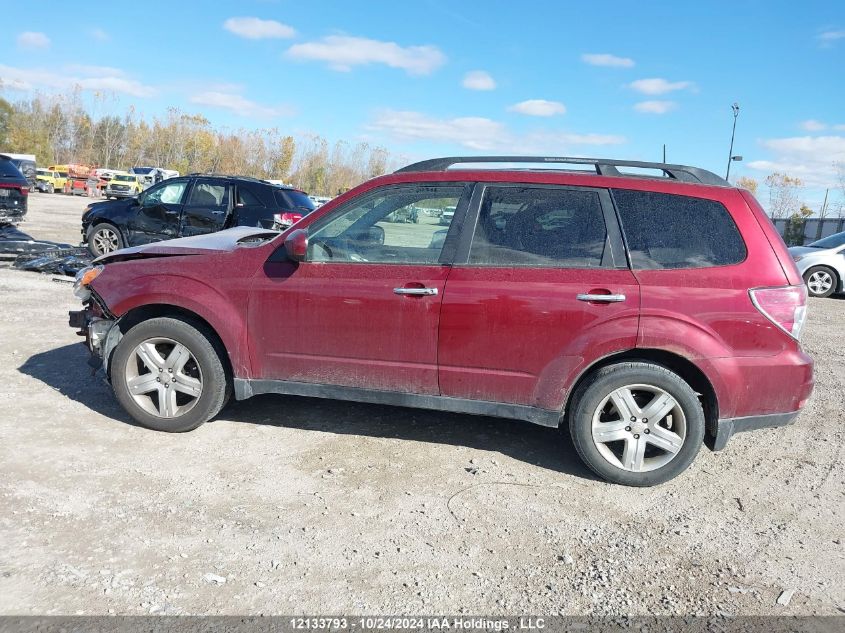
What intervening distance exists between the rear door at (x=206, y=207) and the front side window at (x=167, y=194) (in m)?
0.25

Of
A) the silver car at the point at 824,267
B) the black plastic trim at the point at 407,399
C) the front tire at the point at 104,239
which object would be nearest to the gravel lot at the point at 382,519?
the black plastic trim at the point at 407,399

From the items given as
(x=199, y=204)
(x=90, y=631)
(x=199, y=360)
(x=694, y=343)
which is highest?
(x=199, y=204)

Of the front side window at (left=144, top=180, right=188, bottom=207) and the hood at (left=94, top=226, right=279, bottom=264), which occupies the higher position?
the front side window at (left=144, top=180, right=188, bottom=207)

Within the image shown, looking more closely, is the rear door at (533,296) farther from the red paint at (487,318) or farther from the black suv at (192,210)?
the black suv at (192,210)

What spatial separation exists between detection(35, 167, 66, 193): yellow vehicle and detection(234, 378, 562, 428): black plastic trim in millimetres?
52570

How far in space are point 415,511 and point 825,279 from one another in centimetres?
1367

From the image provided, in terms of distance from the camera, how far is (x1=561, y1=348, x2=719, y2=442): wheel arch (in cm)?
396

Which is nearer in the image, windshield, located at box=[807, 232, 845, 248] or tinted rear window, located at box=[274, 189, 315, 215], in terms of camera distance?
tinted rear window, located at box=[274, 189, 315, 215]

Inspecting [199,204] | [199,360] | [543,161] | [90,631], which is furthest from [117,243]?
[90,631]

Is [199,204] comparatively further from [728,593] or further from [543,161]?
[728,593]

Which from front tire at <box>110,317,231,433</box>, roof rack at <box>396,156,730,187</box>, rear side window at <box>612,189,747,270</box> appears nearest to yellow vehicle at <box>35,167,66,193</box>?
front tire at <box>110,317,231,433</box>

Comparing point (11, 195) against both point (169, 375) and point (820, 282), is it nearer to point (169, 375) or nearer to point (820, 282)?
point (169, 375)

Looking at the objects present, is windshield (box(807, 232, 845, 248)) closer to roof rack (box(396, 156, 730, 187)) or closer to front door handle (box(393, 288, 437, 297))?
roof rack (box(396, 156, 730, 187))

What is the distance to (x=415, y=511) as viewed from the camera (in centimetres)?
359
